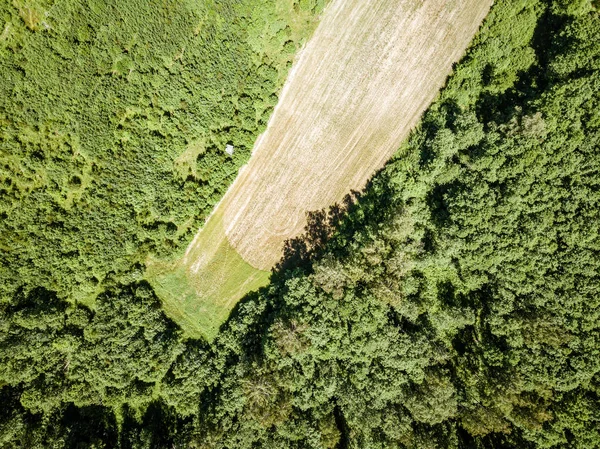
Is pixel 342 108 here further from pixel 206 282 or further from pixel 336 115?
pixel 206 282

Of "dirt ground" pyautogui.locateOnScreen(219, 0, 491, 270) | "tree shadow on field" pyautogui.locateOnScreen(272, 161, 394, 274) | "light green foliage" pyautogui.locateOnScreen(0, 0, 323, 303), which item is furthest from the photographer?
"tree shadow on field" pyautogui.locateOnScreen(272, 161, 394, 274)

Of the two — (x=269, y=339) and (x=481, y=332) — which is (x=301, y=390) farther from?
(x=481, y=332)

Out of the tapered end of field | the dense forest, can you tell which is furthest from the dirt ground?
the dense forest

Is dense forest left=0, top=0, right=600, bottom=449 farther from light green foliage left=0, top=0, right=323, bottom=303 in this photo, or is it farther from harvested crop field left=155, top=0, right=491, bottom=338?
harvested crop field left=155, top=0, right=491, bottom=338

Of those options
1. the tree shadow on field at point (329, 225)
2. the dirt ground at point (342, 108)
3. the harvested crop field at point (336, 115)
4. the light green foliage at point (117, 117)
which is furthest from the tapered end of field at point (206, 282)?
the tree shadow on field at point (329, 225)

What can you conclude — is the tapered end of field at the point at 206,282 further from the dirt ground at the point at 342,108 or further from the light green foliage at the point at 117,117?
the light green foliage at the point at 117,117

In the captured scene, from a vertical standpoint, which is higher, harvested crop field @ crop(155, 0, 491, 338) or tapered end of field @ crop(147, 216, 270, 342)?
harvested crop field @ crop(155, 0, 491, 338)
